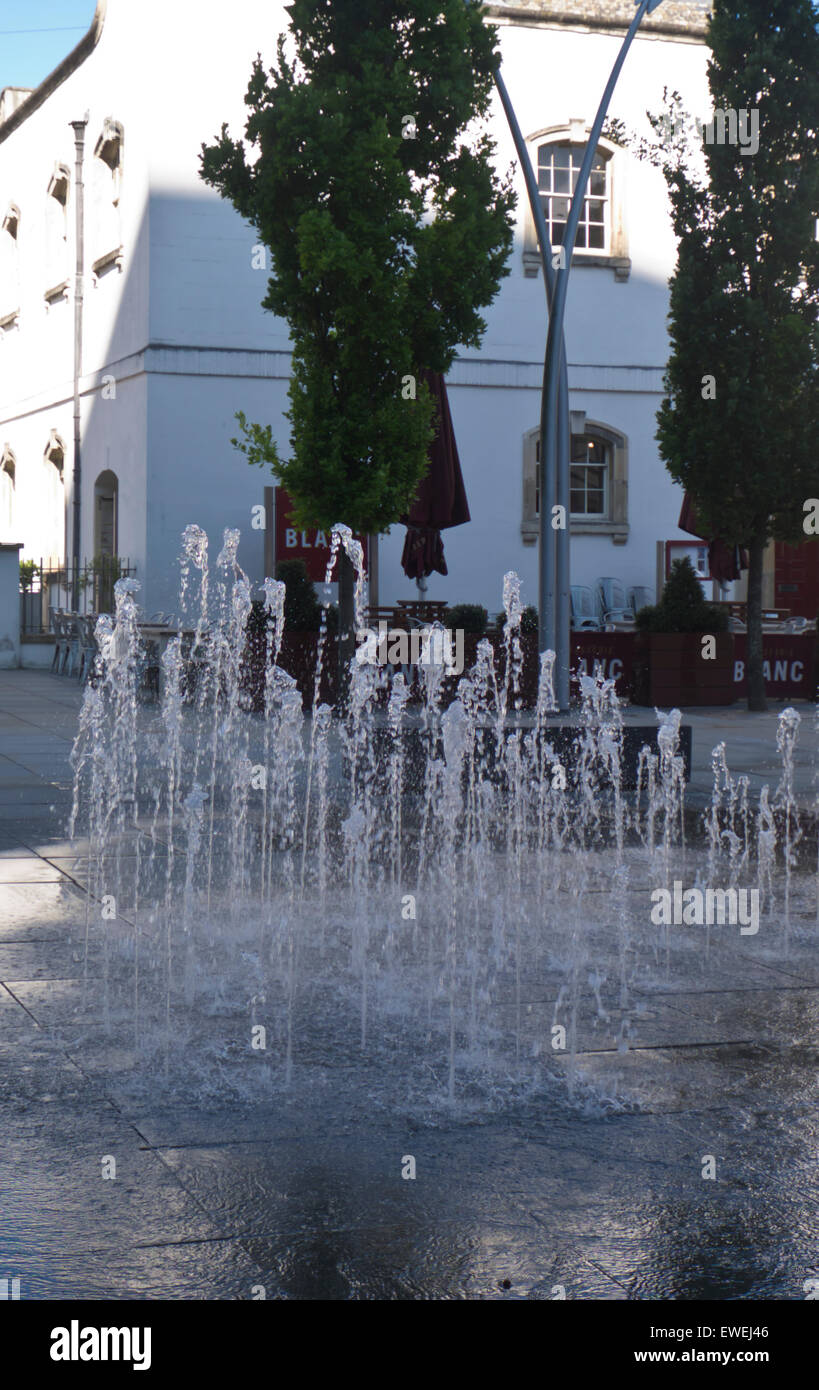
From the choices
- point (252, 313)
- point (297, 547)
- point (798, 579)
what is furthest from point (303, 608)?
point (798, 579)

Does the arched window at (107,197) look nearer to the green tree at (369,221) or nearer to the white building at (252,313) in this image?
the white building at (252,313)

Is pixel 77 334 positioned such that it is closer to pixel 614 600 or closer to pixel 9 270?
pixel 9 270

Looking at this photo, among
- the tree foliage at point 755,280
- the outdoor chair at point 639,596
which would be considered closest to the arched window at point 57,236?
the outdoor chair at point 639,596

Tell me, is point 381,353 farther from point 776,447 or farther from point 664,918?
point 664,918

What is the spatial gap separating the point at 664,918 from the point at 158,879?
101 inches

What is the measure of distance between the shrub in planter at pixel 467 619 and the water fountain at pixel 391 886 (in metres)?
2.37

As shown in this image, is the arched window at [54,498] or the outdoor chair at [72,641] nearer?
the outdoor chair at [72,641]

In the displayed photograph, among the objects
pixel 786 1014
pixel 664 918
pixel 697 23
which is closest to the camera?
pixel 786 1014

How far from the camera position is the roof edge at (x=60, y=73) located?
2355 centimetres

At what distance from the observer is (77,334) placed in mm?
25375

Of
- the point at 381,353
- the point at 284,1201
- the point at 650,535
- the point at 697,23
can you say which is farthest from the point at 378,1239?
the point at 697,23

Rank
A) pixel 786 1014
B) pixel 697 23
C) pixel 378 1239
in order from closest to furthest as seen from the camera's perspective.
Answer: pixel 378 1239 → pixel 786 1014 → pixel 697 23

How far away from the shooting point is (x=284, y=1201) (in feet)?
12.6

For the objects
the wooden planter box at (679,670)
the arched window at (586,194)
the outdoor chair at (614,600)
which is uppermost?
the arched window at (586,194)
